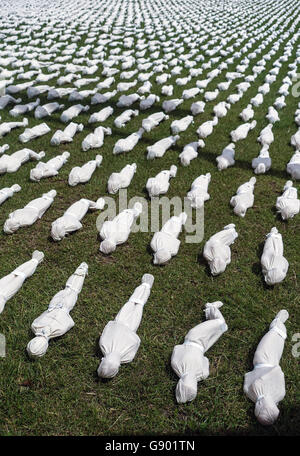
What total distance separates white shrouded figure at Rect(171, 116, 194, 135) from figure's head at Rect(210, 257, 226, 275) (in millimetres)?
3407

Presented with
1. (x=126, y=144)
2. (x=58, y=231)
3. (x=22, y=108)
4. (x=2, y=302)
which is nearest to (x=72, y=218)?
(x=58, y=231)

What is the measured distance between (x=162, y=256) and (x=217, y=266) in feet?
A: 1.88

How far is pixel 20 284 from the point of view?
3.30 meters

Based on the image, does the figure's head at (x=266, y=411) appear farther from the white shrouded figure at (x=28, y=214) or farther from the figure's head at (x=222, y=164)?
the figure's head at (x=222, y=164)

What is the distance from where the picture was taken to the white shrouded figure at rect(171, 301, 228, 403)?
248 centimetres

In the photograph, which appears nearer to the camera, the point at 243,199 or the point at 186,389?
the point at 186,389

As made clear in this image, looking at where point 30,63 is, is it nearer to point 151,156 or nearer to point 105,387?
point 151,156

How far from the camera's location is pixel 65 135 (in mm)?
Answer: 5867

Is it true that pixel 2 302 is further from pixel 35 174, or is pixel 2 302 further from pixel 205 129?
pixel 205 129

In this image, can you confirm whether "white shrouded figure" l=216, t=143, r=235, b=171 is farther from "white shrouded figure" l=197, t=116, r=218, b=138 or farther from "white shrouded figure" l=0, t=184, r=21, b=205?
"white shrouded figure" l=0, t=184, r=21, b=205

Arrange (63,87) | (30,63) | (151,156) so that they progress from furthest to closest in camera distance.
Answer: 1. (30,63)
2. (63,87)
3. (151,156)

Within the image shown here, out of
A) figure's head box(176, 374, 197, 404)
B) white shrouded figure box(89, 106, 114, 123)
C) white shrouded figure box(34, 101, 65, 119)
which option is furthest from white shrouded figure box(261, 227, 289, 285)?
white shrouded figure box(34, 101, 65, 119)
